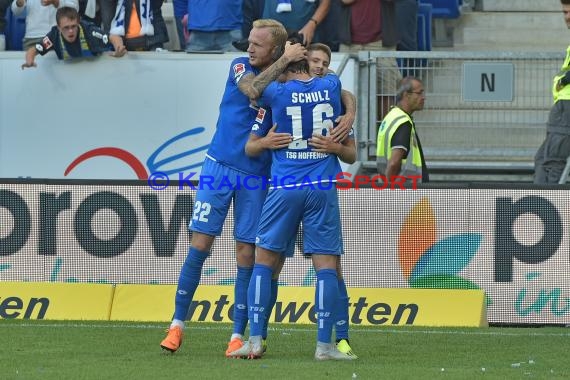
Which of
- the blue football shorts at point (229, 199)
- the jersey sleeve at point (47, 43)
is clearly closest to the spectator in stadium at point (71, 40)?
the jersey sleeve at point (47, 43)

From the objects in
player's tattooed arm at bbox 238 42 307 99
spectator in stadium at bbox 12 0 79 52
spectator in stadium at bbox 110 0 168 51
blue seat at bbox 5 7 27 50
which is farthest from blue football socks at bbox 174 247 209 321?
blue seat at bbox 5 7 27 50

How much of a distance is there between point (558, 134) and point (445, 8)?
15.5 ft

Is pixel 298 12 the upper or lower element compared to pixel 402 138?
upper

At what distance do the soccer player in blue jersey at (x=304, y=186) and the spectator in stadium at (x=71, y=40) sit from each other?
6183 mm

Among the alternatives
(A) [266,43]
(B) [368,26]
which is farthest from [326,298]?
(B) [368,26]

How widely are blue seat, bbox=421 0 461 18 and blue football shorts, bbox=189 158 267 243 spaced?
28.8ft

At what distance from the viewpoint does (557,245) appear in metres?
12.1

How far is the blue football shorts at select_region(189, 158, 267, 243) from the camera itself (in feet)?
30.4

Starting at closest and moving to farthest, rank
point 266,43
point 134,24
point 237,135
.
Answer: point 266,43, point 237,135, point 134,24

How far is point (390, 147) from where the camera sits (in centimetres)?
1262

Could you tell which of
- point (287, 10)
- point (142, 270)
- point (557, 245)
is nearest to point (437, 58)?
point (287, 10)

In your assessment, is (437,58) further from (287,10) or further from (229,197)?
(229,197)

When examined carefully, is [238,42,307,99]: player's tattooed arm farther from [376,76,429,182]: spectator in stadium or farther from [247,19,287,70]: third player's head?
[376,76,429,182]: spectator in stadium

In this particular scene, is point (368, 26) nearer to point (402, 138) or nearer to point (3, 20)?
point (402, 138)
